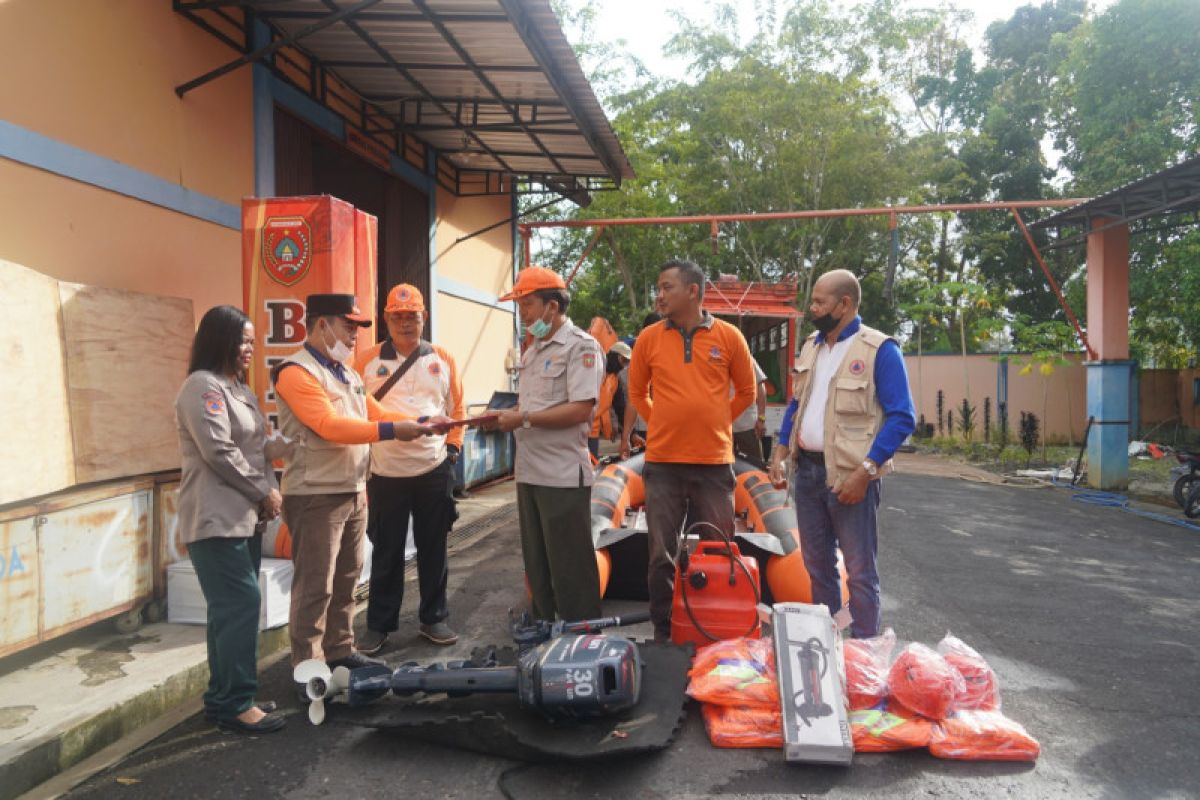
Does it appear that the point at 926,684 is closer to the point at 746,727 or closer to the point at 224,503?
the point at 746,727

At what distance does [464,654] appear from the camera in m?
4.48

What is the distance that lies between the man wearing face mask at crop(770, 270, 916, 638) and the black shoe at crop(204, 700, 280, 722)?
9.23 feet

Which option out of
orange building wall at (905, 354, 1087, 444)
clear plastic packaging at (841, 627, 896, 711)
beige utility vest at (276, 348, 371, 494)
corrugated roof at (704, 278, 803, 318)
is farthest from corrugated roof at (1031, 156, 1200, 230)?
beige utility vest at (276, 348, 371, 494)

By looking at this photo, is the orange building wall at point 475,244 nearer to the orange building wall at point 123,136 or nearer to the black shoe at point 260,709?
the orange building wall at point 123,136

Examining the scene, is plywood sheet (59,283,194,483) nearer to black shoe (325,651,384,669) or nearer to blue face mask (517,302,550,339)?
black shoe (325,651,384,669)

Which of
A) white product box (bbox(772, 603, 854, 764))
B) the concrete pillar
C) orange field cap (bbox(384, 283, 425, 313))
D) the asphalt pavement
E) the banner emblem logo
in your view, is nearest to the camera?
the asphalt pavement

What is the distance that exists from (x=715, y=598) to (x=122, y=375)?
3.76 meters

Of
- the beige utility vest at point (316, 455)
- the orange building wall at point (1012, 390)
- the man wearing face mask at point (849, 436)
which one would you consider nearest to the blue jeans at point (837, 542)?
the man wearing face mask at point (849, 436)

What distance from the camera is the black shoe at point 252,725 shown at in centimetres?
343

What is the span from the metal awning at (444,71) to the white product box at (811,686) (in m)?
4.99

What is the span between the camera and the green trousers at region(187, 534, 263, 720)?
3.35 m

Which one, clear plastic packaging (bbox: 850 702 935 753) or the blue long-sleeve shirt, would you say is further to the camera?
the blue long-sleeve shirt

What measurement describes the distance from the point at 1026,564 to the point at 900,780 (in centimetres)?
473

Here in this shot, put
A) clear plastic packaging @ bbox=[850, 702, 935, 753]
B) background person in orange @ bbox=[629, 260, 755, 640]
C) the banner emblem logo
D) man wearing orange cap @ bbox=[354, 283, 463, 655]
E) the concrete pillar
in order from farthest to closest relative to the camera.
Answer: the concrete pillar < the banner emblem logo < man wearing orange cap @ bbox=[354, 283, 463, 655] < background person in orange @ bbox=[629, 260, 755, 640] < clear plastic packaging @ bbox=[850, 702, 935, 753]
